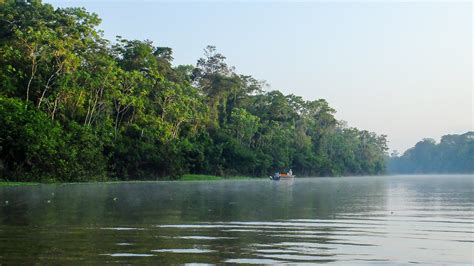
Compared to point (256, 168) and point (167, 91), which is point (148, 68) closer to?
point (167, 91)

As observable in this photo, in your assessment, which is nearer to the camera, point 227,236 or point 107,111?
point 227,236

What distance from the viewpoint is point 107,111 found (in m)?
58.4

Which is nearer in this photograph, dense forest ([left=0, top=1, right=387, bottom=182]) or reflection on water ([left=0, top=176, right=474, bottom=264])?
reflection on water ([left=0, top=176, right=474, bottom=264])

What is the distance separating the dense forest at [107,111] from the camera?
1774 inches

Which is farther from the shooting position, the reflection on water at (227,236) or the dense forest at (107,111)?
the dense forest at (107,111)

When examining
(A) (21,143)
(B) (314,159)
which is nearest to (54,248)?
(A) (21,143)

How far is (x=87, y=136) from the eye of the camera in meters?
50.7

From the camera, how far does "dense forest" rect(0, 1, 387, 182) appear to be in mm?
45062

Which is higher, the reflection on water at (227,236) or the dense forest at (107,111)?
the dense forest at (107,111)

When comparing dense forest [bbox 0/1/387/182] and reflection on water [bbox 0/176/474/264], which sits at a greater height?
dense forest [bbox 0/1/387/182]

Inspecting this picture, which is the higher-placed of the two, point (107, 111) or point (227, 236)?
point (107, 111)

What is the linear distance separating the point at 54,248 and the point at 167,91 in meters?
55.6

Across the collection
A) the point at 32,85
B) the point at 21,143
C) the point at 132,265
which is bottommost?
the point at 132,265

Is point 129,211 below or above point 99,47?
below
